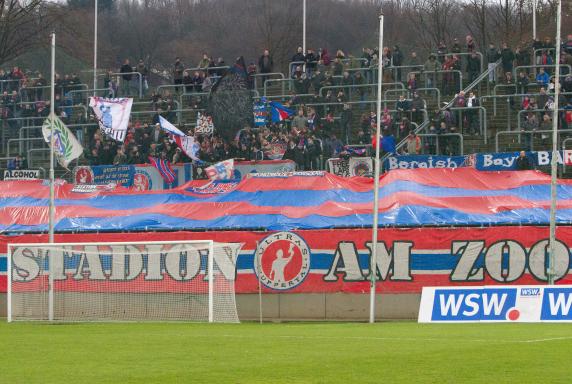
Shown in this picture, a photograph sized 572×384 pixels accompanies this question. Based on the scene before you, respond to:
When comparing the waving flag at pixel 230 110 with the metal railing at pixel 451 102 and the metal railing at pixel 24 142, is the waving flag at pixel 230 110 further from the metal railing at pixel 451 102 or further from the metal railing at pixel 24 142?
the metal railing at pixel 24 142

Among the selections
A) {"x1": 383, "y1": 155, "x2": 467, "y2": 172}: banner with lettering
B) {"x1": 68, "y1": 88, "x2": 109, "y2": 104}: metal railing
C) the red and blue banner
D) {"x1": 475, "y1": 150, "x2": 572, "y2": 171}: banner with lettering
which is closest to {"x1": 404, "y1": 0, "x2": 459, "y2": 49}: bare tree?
{"x1": 68, "y1": 88, "x2": 109, "y2": 104}: metal railing

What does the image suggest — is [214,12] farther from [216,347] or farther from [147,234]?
[216,347]

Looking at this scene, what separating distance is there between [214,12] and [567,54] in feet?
186

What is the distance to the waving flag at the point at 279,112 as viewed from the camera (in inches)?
1699

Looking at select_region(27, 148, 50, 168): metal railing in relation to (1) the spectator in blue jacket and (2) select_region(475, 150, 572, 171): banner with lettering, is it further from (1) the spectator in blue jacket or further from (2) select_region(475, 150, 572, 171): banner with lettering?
(1) the spectator in blue jacket

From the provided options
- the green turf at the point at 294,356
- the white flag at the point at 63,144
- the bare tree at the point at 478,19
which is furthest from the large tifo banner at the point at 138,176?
the bare tree at the point at 478,19

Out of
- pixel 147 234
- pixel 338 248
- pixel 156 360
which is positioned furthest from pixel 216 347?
pixel 147 234

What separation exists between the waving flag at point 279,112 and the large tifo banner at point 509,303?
14657mm

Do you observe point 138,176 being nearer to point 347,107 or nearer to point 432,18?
point 347,107

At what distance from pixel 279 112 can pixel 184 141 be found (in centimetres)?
364

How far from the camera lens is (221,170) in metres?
41.4

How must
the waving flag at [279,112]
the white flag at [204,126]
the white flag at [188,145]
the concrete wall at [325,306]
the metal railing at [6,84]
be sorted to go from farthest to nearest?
the metal railing at [6,84], the white flag at [204,126], the waving flag at [279,112], the white flag at [188,145], the concrete wall at [325,306]

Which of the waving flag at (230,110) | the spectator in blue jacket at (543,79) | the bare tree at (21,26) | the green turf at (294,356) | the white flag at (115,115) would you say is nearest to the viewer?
the green turf at (294,356)

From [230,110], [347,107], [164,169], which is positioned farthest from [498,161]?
[164,169]
